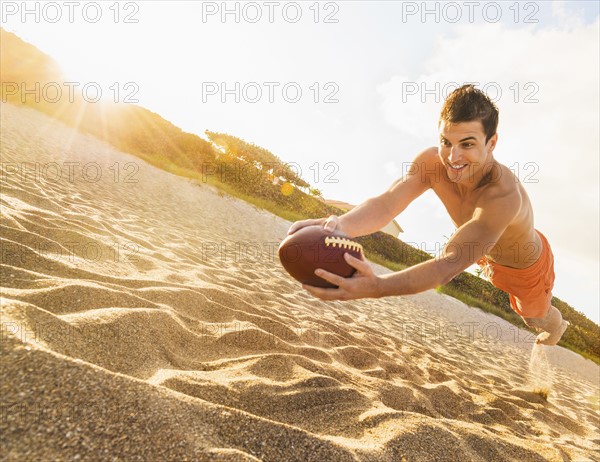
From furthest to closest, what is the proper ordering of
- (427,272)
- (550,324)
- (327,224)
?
1. (550,324)
2. (327,224)
3. (427,272)

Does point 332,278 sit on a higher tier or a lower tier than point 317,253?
lower

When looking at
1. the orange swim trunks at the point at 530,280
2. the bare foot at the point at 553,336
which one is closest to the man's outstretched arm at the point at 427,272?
the orange swim trunks at the point at 530,280

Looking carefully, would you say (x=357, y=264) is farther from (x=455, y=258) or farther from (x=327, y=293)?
(x=455, y=258)

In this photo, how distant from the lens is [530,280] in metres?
3.76

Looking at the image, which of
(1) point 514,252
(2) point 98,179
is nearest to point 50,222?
(1) point 514,252

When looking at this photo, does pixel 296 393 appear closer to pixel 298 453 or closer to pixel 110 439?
pixel 298 453

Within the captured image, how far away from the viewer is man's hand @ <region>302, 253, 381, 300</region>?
6.65 ft

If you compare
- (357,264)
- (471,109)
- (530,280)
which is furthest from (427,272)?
(530,280)

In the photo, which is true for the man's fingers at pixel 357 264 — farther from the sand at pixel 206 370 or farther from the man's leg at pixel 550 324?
the man's leg at pixel 550 324

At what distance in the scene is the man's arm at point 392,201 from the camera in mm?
2967

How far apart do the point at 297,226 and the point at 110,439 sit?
1695 mm

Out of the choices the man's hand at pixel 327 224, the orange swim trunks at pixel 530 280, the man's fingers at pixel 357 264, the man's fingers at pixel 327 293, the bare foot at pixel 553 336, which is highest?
the man's hand at pixel 327 224

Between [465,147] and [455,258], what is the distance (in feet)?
3.18

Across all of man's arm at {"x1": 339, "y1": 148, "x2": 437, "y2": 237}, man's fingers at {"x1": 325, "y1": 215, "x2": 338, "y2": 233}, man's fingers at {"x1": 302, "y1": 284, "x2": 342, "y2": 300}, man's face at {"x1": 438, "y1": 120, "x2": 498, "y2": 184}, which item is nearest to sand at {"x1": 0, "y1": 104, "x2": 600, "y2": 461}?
man's fingers at {"x1": 302, "y1": 284, "x2": 342, "y2": 300}
